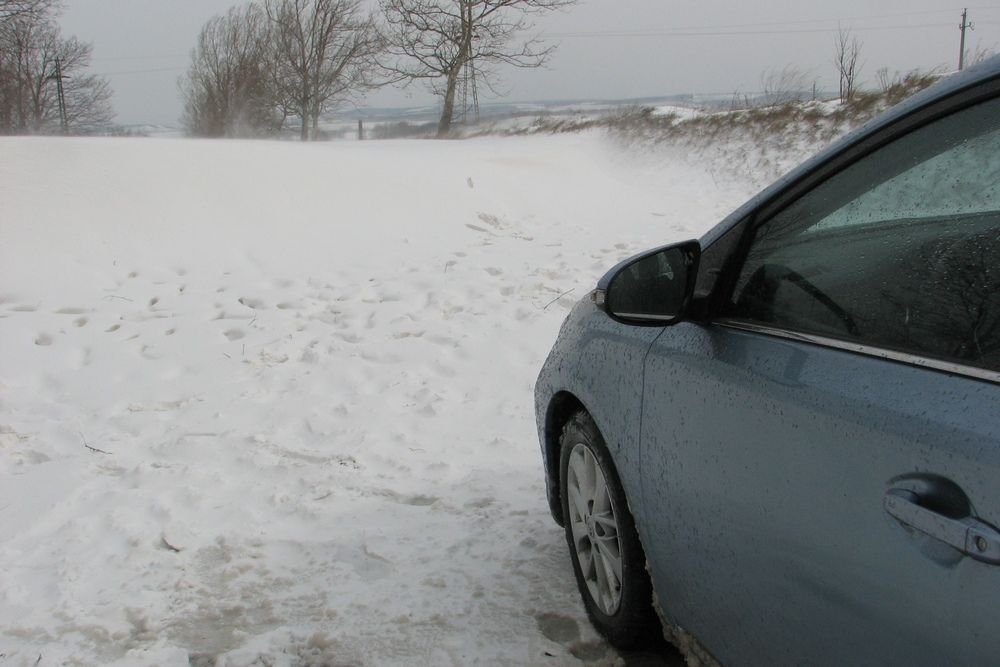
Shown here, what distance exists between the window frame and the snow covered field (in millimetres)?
1286

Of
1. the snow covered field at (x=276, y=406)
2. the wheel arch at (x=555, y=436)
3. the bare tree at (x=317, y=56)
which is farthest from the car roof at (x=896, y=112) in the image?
the bare tree at (x=317, y=56)

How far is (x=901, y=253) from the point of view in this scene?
1.63 m

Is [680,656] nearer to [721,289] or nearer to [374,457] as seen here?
[721,289]

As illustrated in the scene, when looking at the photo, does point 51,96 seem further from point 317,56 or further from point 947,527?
point 947,527

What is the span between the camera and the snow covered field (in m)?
2.95

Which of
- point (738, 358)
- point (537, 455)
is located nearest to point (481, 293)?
point (537, 455)

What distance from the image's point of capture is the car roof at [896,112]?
1425mm

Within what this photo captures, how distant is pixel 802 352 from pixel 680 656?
4.40 feet

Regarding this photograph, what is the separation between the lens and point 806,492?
150 cm

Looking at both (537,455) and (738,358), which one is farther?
(537,455)

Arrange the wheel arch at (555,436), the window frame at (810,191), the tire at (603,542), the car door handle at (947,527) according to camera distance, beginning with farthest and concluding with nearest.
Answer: the wheel arch at (555,436) < the tire at (603,542) < the window frame at (810,191) < the car door handle at (947,527)

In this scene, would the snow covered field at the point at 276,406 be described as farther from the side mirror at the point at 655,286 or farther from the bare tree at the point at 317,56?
the bare tree at the point at 317,56

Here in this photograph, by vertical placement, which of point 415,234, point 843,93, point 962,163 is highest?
point 843,93

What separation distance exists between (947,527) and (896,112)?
2.63 feet
